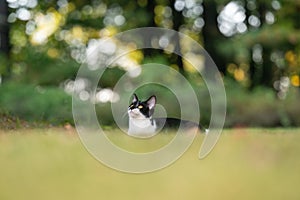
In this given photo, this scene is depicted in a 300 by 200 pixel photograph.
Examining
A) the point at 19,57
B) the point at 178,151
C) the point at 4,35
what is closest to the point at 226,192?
the point at 178,151

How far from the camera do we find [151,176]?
0.88 m

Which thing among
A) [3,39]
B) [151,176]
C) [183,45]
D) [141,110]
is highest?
[151,176]

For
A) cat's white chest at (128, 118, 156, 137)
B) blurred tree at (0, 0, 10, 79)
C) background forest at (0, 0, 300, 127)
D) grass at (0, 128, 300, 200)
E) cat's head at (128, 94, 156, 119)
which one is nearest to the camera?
grass at (0, 128, 300, 200)

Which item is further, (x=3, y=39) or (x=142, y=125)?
(x=3, y=39)

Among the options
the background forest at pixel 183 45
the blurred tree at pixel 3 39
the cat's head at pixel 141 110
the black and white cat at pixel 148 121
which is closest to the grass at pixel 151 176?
the black and white cat at pixel 148 121

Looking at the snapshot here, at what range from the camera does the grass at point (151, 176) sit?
0.83m

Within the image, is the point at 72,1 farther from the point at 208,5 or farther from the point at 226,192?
the point at 226,192

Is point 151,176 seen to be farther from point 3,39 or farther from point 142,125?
point 3,39

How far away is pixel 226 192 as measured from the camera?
0.83 m

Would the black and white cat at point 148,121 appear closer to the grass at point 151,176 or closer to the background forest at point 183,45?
the grass at point 151,176

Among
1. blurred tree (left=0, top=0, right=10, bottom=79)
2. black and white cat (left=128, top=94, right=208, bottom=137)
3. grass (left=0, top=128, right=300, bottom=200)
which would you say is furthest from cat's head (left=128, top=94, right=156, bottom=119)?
blurred tree (left=0, top=0, right=10, bottom=79)

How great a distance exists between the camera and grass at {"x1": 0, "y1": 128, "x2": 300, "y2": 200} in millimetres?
830

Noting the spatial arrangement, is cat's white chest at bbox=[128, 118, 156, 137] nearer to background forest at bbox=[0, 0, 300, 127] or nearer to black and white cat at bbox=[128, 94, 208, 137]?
black and white cat at bbox=[128, 94, 208, 137]

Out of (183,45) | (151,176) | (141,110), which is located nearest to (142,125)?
(141,110)
